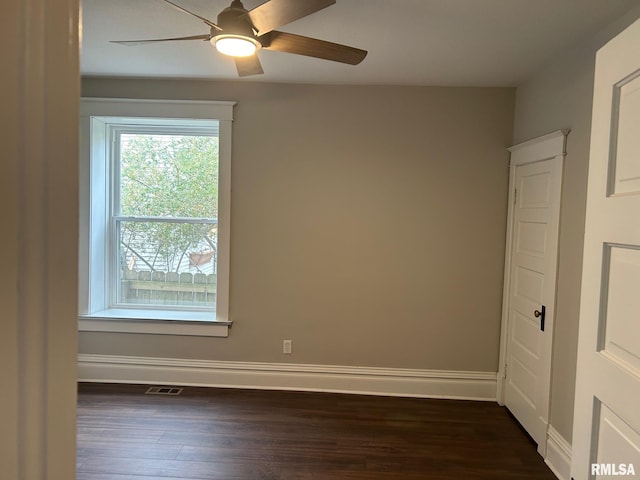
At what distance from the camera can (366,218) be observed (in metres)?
3.35

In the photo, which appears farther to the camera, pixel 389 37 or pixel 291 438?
pixel 291 438

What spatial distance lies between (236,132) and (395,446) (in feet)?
8.87

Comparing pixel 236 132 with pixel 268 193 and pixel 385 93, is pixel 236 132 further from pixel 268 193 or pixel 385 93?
pixel 385 93

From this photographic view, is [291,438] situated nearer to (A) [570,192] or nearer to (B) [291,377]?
(B) [291,377]

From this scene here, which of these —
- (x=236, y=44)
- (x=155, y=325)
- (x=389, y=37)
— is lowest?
(x=155, y=325)

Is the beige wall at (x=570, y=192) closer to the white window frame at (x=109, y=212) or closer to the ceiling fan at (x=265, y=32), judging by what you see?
the ceiling fan at (x=265, y=32)

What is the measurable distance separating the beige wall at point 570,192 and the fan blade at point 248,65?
1881 millimetres

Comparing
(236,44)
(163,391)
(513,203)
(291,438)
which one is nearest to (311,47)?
(236,44)

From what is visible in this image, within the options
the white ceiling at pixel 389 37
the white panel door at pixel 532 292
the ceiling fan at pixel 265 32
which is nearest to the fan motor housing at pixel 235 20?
the ceiling fan at pixel 265 32

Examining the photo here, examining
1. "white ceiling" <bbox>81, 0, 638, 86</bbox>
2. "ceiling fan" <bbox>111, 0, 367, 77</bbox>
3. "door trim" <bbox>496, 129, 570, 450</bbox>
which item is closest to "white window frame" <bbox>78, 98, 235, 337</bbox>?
"white ceiling" <bbox>81, 0, 638, 86</bbox>

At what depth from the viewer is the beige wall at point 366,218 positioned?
10.8ft

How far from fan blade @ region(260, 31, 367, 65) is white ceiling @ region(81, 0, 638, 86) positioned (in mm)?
237

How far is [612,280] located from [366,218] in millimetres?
2256

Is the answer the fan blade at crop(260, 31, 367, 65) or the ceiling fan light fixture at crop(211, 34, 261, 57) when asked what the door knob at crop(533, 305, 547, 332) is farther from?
the ceiling fan light fixture at crop(211, 34, 261, 57)
